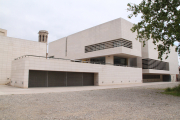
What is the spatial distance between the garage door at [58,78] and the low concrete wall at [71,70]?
1.48 m

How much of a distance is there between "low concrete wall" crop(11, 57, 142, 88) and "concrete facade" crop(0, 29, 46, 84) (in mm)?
5689

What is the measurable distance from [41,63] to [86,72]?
371 inches

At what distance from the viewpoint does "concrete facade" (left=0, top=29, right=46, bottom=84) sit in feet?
84.7

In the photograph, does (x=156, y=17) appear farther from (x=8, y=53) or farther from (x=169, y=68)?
(x=169, y=68)

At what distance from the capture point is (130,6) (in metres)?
15.9

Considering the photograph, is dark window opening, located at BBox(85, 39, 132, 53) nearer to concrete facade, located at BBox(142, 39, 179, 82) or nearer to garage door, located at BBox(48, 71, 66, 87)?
concrete facade, located at BBox(142, 39, 179, 82)

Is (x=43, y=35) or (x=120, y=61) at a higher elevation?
(x=43, y=35)

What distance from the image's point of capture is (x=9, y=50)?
26938 millimetres

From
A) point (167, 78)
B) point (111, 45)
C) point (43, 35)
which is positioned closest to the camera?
point (111, 45)

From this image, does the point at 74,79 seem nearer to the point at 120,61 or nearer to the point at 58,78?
the point at 58,78

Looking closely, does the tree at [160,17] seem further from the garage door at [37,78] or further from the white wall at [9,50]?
the white wall at [9,50]

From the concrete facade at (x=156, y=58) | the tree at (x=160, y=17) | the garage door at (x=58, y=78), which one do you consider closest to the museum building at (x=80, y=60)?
the garage door at (x=58, y=78)

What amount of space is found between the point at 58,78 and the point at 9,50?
1193cm

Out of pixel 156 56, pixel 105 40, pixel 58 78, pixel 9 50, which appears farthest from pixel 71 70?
pixel 156 56
